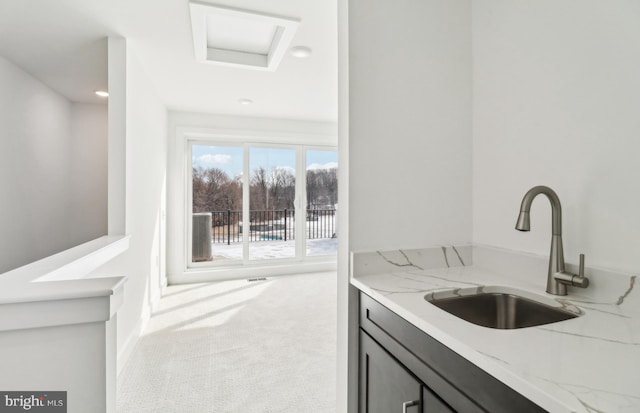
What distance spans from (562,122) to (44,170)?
448 cm

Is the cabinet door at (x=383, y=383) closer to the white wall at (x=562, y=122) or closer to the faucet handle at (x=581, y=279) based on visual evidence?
the faucet handle at (x=581, y=279)

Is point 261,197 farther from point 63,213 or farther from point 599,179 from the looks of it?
point 599,179

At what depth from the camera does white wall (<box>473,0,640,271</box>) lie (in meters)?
1.07

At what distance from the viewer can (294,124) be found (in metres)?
5.11

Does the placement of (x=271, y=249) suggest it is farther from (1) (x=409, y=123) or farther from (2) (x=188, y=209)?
(1) (x=409, y=123)

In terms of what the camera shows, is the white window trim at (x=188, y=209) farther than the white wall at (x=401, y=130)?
Yes

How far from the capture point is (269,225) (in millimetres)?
5203

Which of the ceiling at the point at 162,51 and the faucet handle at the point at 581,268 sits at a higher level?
the ceiling at the point at 162,51

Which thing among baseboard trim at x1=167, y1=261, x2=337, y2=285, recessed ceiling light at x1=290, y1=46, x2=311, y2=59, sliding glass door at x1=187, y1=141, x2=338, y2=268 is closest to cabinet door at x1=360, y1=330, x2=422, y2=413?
recessed ceiling light at x1=290, y1=46, x2=311, y2=59

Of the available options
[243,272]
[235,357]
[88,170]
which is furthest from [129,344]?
[88,170]

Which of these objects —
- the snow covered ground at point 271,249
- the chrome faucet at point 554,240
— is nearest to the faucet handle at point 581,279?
the chrome faucet at point 554,240

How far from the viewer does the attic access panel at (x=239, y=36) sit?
205 cm

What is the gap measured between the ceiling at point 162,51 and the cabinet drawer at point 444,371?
1.84 metres

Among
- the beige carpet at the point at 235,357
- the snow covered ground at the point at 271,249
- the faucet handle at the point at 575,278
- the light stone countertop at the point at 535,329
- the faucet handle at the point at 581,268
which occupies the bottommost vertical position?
the beige carpet at the point at 235,357
